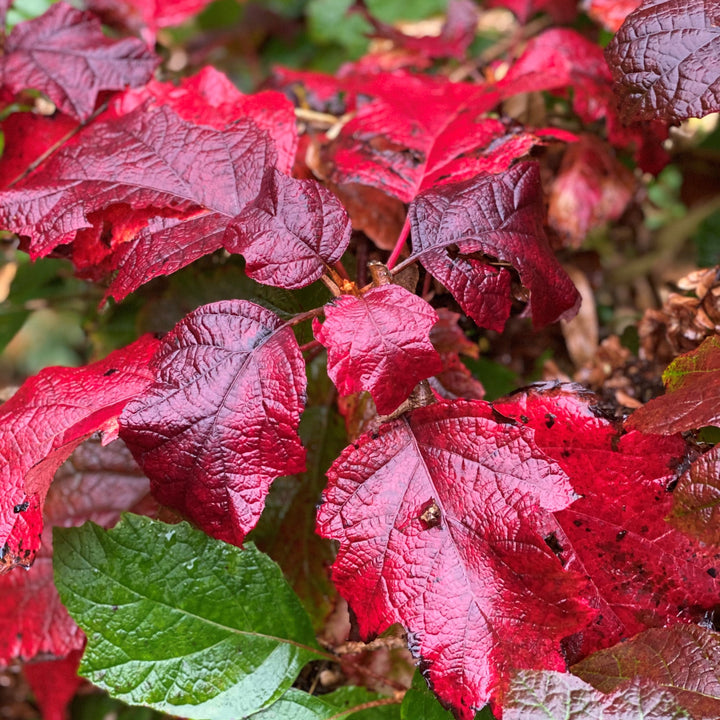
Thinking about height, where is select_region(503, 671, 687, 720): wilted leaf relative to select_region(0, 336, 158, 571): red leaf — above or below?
below

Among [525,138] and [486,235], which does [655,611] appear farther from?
[525,138]

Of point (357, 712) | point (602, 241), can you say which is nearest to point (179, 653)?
point (357, 712)

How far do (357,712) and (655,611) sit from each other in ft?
0.99

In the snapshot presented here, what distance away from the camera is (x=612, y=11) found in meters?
0.89

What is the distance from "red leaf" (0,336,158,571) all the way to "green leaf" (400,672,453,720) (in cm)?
34

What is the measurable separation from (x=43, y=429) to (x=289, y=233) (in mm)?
257

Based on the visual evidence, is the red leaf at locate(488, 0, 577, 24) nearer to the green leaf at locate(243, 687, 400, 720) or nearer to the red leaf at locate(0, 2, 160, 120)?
the red leaf at locate(0, 2, 160, 120)

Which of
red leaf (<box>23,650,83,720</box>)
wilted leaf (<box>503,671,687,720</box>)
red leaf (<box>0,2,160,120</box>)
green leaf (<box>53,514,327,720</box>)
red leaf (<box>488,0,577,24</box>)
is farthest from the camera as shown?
red leaf (<box>488,0,577,24</box>)

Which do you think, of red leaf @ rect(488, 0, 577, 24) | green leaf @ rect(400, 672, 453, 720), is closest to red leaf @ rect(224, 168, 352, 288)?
green leaf @ rect(400, 672, 453, 720)

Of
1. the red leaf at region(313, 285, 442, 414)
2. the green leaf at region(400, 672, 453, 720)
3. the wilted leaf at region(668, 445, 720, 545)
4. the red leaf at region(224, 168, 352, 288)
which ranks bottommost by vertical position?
the green leaf at region(400, 672, 453, 720)

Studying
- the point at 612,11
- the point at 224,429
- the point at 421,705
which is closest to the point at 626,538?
the point at 421,705

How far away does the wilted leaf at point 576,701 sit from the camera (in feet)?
1.64

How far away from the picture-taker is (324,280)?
24.0 inches

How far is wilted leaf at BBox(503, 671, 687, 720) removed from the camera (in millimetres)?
500
